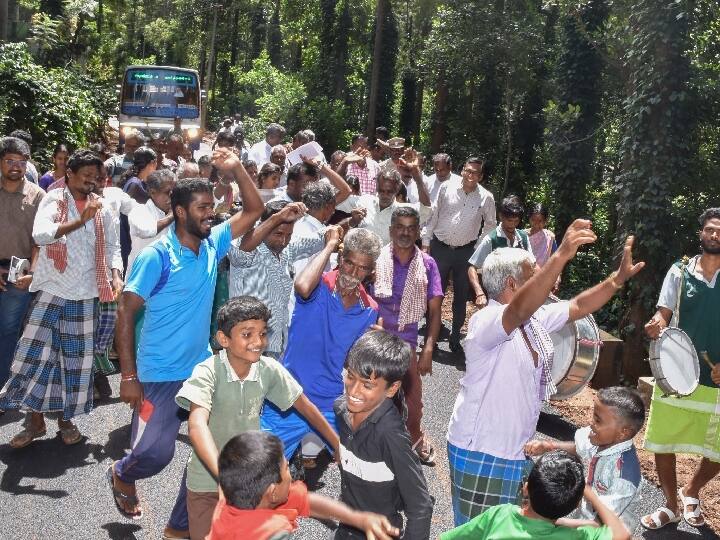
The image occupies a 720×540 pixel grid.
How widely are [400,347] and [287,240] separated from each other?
2.26 meters

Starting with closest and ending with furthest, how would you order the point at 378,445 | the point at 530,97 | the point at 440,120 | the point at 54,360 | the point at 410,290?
1. the point at 378,445
2. the point at 410,290
3. the point at 54,360
4. the point at 530,97
5. the point at 440,120

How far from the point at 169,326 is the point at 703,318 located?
3432 millimetres

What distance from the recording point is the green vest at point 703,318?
218 inches

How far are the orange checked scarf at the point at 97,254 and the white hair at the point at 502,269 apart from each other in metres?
3.14

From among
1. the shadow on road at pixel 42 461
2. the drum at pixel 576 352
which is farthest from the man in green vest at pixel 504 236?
the shadow on road at pixel 42 461

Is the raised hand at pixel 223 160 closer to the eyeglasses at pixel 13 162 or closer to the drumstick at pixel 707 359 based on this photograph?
the eyeglasses at pixel 13 162

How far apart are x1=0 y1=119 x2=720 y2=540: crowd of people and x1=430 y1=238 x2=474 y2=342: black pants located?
4.79 feet

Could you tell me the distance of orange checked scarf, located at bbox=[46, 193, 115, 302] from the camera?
5.77 metres

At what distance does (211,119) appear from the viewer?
49.9m

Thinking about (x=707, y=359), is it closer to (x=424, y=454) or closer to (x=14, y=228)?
(x=424, y=454)

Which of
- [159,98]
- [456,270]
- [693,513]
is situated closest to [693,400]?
[693,513]

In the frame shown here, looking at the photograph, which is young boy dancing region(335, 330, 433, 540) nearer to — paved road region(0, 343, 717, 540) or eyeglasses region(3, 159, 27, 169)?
paved road region(0, 343, 717, 540)

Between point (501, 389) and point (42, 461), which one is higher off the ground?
point (501, 389)

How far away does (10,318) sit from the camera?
6309 mm
